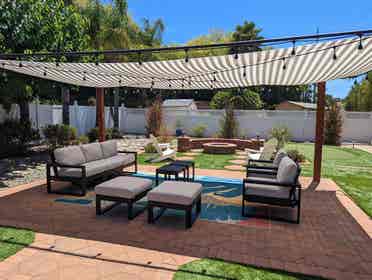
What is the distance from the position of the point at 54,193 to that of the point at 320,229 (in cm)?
550

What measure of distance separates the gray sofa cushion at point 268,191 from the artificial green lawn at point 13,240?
3617 mm

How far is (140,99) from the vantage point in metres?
31.3

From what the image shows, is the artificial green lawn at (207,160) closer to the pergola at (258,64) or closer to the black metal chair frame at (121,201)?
the pergola at (258,64)

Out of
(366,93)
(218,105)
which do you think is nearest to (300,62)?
(218,105)

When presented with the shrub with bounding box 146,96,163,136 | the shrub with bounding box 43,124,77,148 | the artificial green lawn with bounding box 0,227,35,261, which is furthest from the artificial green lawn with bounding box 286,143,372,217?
the shrub with bounding box 43,124,77,148

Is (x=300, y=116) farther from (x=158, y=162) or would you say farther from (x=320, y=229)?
(x=320, y=229)

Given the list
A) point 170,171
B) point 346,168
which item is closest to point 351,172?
point 346,168

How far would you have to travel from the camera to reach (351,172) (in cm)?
876

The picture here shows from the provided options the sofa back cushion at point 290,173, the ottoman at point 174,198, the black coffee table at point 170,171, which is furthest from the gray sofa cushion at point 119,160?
the sofa back cushion at point 290,173

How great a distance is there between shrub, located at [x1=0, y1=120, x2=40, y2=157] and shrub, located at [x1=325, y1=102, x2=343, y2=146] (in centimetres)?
1592

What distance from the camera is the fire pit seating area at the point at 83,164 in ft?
19.6

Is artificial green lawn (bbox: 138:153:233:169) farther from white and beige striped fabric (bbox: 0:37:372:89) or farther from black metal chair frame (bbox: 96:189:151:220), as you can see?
black metal chair frame (bbox: 96:189:151:220)

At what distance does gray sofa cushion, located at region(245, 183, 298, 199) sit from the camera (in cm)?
474

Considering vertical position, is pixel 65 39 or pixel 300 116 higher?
pixel 65 39
